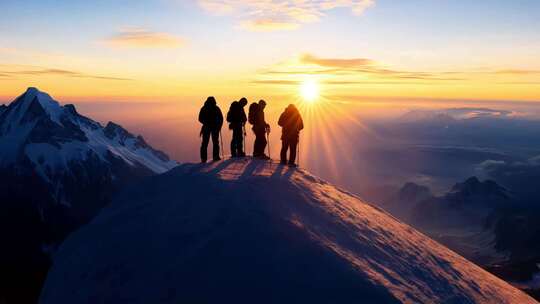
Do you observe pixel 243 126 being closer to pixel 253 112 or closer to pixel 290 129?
pixel 253 112

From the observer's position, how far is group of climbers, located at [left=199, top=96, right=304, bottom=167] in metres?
21.4

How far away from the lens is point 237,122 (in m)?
22.3

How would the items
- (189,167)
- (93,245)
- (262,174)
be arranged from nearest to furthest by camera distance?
1. (93,245)
2. (262,174)
3. (189,167)

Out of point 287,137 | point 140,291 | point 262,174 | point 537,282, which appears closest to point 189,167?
point 262,174

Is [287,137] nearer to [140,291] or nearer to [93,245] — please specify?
[93,245]

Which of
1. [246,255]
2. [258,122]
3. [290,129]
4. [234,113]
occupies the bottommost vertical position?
[246,255]

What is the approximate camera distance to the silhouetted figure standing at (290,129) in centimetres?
2238

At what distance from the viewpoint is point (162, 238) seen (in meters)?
11.2

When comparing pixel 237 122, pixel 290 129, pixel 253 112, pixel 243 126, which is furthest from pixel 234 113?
pixel 290 129

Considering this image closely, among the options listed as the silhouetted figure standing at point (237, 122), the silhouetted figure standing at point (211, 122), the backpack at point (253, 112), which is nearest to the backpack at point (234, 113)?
the silhouetted figure standing at point (237, 122)

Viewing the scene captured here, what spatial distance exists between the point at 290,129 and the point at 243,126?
255 cm

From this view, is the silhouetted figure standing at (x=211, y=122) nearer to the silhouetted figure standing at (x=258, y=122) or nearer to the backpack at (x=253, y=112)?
the backpack at (x=253, y=112)

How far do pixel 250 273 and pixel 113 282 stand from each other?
11.3 ft

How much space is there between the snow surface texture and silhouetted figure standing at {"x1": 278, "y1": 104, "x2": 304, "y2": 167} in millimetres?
6396
